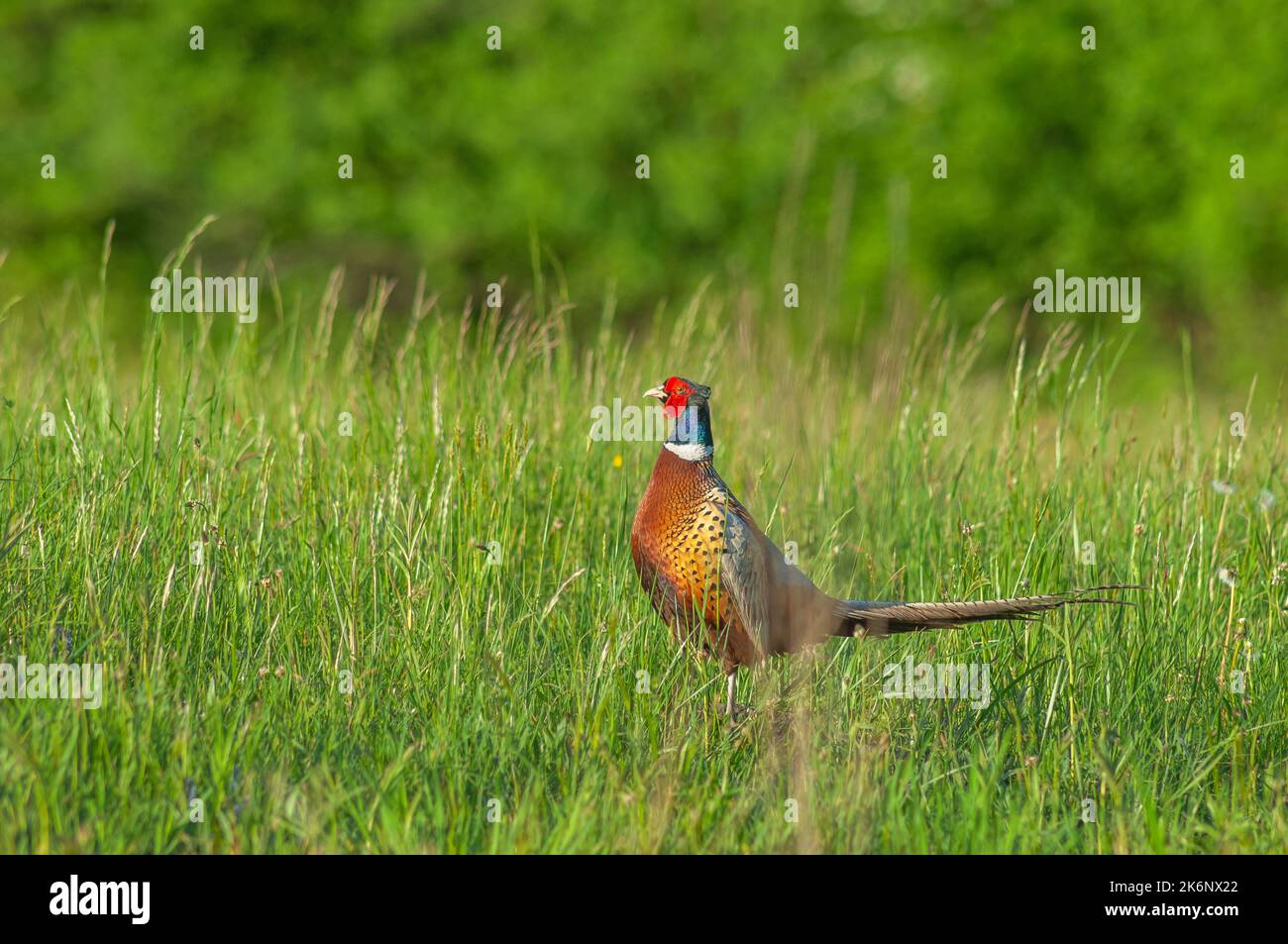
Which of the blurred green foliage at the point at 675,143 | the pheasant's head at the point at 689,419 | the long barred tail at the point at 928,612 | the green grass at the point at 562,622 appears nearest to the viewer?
the green grass at the point at 562,622

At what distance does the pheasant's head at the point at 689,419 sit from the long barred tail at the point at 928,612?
55 centimetres

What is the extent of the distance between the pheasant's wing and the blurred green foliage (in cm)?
1313

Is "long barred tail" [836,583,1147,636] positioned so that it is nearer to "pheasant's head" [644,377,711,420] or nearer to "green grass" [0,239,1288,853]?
"green grass" [0,239,1288,853]

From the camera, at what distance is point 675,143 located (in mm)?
17594

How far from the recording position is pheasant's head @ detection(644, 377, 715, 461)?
3502mm

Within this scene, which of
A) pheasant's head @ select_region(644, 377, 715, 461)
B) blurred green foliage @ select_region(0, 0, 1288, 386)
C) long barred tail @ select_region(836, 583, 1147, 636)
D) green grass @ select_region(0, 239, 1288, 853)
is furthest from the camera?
blurred green foliage @ select_region(0, 0, 1288, 386)

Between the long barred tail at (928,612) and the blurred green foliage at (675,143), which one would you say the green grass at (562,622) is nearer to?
the long barred tail at (928,612)

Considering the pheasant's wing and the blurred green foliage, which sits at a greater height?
the blurred green foliage

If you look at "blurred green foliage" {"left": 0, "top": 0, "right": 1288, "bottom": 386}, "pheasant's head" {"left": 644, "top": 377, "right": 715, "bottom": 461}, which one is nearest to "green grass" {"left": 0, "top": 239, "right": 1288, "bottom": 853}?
"pheasant's head" {"left": 644, "top": 377, "right": 715, "bottom": 461}

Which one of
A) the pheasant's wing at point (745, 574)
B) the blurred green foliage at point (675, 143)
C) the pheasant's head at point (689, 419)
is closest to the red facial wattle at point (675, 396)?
the pheasant's head at point (689, 419)

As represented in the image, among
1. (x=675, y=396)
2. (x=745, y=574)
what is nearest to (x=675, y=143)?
(x=675, y=396)

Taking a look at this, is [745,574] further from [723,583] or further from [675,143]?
[675,143]

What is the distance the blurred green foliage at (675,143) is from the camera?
16953mm

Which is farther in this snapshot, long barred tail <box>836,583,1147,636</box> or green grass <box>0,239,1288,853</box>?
long barred tail <box>836,583,1147,636</box>
